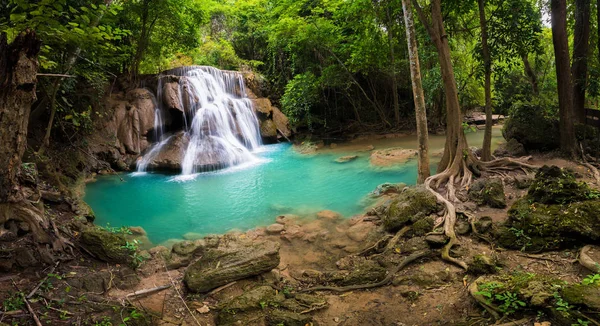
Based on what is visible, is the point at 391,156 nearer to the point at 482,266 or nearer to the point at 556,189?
the point at 556,189

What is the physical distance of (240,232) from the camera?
773 centimetres

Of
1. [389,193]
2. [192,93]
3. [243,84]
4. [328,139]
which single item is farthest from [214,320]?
[243,84]

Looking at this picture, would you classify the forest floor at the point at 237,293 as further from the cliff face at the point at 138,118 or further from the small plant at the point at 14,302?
the cliff face at the point at 138,118

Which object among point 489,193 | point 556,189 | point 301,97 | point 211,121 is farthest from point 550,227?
point 301,97

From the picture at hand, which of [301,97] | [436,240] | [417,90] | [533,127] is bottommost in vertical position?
[436,240]

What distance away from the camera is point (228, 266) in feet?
15.6

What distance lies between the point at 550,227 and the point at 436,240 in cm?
148

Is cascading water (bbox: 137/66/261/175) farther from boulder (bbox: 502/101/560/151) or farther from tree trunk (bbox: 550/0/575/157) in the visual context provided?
tree trunk (bbox: 550/0/575/157)

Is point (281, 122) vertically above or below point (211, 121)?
below

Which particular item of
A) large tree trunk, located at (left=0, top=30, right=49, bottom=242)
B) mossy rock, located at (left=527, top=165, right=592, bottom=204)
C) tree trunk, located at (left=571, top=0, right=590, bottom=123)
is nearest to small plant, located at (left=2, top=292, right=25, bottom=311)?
large tree trunk, located at (left=0, top=30, right=49, bottom=242)

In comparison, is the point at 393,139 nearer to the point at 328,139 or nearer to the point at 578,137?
the point at 328,139

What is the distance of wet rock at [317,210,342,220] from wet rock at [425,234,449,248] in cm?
268

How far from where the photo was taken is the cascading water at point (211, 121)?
544 inches

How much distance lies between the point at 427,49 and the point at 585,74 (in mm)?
4663
